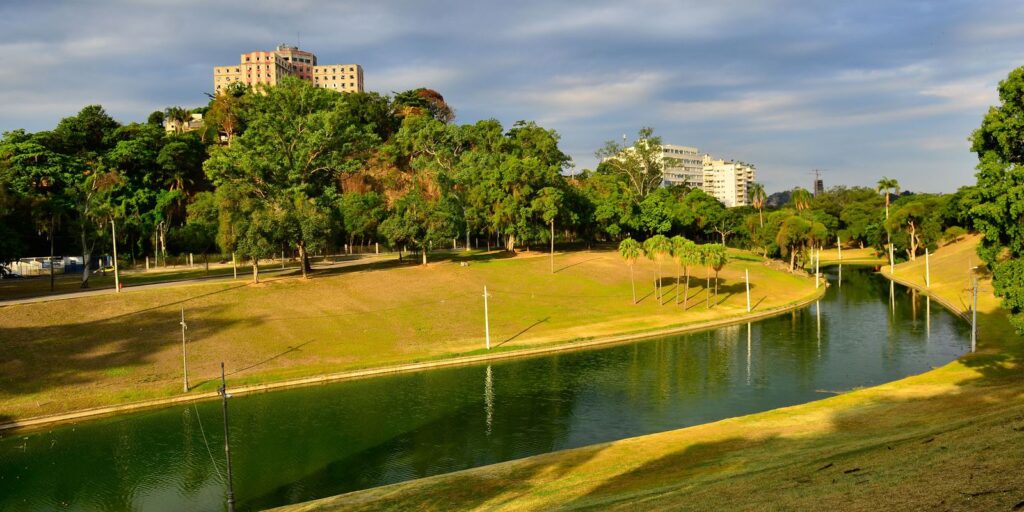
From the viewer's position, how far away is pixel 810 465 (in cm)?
2530

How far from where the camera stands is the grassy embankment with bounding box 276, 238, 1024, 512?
1938cm

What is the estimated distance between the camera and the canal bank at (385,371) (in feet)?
158

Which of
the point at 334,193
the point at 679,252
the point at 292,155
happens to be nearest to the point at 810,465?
the point at 679,252

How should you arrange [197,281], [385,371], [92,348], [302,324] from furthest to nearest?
1. [197,281]
2. [302,324]
3. [385,371]
4. [92,348]

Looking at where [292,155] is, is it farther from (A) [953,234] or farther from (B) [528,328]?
(A) [953,234]

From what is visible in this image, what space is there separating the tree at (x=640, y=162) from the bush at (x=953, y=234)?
2799 inches

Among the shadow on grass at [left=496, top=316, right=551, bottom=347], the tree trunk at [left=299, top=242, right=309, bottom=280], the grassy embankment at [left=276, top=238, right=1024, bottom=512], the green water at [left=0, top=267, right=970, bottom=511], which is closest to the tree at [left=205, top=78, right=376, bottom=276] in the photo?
the tree trunk at [left=299, top=242, right=309, bottom=280]

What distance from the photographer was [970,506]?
1639 centimetres

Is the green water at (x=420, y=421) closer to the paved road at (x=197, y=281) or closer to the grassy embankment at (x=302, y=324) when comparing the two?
the grassy embankment at (x=302, y=324)

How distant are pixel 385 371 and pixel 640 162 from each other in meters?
144

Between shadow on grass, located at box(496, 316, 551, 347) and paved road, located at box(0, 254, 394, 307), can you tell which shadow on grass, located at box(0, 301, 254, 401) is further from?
shadow on grass, located at box(496, 316, 551, 347)

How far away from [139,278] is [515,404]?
6649 centimetres

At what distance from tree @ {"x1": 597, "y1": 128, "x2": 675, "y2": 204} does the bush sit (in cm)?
7110

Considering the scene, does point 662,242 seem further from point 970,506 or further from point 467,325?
point 970,506
